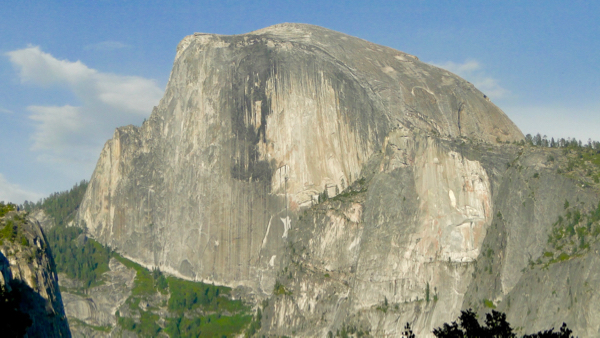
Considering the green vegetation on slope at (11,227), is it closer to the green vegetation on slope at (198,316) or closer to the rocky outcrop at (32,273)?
the rocky outcrop at (32,273)

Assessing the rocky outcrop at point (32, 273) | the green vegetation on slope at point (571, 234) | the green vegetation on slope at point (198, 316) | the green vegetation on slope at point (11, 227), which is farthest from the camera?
the green vegetation on slope at point (198, 316)

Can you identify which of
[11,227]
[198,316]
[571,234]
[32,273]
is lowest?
[198,316]

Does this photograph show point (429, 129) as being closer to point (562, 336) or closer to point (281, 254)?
point (281, 254)

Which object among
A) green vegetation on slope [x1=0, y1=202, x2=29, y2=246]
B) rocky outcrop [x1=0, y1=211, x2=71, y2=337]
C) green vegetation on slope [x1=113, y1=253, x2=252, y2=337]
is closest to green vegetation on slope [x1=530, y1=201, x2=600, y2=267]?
rocky outcrop [x1=0, y1=211, x2=71, y2=337]

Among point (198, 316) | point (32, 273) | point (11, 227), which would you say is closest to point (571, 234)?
point (32, 273)

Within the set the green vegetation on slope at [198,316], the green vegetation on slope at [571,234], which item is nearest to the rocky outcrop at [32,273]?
the green vegetation on slope at [571,234]

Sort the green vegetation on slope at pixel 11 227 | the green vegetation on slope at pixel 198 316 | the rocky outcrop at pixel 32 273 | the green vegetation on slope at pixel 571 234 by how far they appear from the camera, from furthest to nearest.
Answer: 1. the green vegetation on slope at pixel 198 316
2. the green vegetation on slope at pixel 571 234
3. the green vegetation on slope at pixel 11 227
4. the rocky outcrop at pixel 32 273

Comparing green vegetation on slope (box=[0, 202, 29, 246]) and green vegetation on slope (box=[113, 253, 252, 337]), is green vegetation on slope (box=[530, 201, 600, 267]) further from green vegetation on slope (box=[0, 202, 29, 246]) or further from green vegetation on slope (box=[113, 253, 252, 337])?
green vegetation on slope (box=[113, 253, 252, 337])

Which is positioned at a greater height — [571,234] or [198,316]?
[571,234]

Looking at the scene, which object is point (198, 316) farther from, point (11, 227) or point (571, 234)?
point (11, 227)
